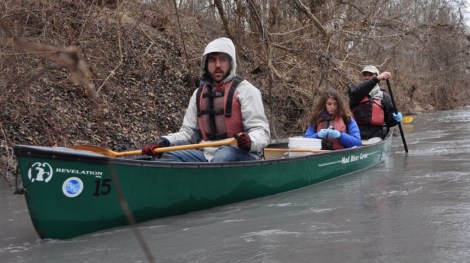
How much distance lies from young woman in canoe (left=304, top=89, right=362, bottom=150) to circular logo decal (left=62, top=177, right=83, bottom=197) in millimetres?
3323

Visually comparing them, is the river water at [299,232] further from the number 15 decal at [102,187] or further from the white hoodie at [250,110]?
the white hoodie at [250,110]

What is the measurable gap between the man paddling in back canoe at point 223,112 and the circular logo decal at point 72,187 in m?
1.06

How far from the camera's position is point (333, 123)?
620 centimetres

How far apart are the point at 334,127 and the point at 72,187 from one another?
365 centimetres

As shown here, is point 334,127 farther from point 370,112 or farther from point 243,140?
point 243,140

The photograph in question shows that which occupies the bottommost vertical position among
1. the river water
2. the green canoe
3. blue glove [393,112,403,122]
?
the river water

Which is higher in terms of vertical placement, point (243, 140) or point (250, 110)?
point (250, 110)

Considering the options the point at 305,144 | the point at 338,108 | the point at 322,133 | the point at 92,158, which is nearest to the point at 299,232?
the point at 92,158

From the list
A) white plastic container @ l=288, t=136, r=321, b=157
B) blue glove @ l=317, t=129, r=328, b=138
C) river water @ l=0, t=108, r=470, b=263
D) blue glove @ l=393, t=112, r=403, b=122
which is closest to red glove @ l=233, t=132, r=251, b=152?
river water @ l=0, t=108, r=470, b=263

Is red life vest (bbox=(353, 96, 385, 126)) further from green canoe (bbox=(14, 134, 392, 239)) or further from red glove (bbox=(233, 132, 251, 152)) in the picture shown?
red glove (bbox=(233, 132, 251, 152))

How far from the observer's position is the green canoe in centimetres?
335

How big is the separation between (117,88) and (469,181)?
658 centimetres

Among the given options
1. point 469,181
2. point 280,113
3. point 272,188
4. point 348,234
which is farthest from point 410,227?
point 280,113

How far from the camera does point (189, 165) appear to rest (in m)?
3.98
